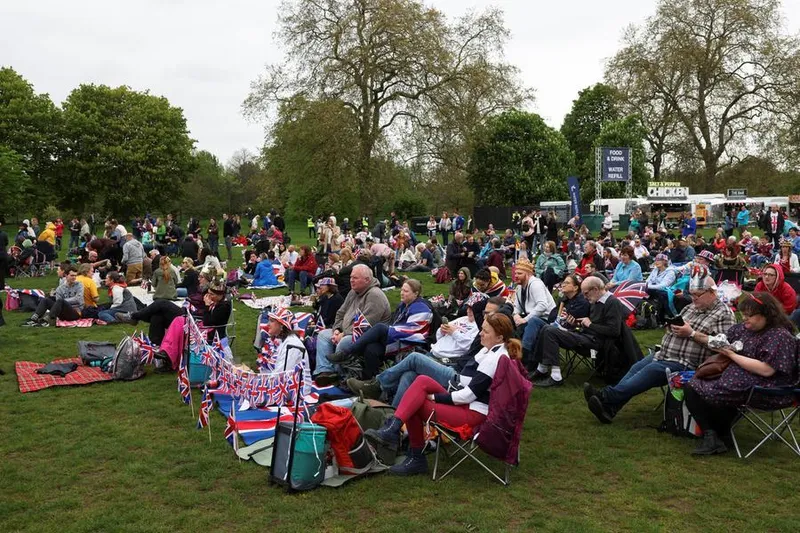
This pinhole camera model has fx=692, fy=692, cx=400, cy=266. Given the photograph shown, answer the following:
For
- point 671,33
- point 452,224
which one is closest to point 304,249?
point 452,224

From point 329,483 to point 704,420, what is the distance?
302 cm

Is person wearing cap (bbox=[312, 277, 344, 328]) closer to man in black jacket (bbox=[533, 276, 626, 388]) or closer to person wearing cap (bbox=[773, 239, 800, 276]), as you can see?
man in black jacket (bbox=[533, 276, 626, 388])

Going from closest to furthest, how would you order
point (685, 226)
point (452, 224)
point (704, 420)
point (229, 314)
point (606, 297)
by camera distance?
point (704, 420), point (606, 297), point (229, 314), point (685, 226), point (452, 224)


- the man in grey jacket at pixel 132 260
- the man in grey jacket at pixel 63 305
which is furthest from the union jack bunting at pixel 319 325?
the man in grey jacket at pixel 132 260

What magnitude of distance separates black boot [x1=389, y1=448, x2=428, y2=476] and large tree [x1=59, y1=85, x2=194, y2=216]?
45194 mm

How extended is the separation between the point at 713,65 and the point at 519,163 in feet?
42.7

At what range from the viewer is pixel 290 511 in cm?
453

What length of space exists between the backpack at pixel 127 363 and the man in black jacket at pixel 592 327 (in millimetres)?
4718

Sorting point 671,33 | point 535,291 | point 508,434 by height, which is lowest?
point 508,434

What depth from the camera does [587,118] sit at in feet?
177

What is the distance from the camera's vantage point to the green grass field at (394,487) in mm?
4367

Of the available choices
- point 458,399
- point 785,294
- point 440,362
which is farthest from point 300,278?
point 458,399

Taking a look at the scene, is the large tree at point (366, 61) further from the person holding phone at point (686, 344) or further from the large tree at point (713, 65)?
the person holding phone at point (686, 344)

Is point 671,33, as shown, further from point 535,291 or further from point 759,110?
point 535,291
